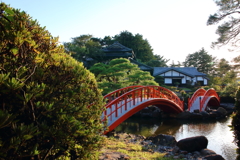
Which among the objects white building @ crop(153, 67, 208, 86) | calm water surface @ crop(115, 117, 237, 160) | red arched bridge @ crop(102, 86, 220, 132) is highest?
white building @ crop(153, 67, 208, 86)

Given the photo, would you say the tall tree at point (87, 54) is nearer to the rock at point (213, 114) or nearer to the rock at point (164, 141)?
the rock at point (213, 114)

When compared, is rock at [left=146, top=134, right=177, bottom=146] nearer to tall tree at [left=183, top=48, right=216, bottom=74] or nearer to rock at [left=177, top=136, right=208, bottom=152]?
rock at [left=177, top=136, right=208, bottom=152]

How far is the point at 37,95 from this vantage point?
1884 mm

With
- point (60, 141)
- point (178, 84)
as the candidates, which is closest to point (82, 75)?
point (60, 141)

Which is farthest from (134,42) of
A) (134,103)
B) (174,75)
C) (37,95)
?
(37,95)

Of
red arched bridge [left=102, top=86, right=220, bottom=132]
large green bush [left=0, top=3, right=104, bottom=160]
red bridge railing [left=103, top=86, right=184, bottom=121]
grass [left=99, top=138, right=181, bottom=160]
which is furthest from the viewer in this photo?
red arched bridge [left=102, top=86, right=220, bottom=132]

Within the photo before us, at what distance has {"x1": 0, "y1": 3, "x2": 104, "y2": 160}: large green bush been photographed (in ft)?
5.64

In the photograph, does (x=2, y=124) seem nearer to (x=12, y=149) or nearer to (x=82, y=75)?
(x=12, y=149)

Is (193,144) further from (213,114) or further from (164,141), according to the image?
(213,114)

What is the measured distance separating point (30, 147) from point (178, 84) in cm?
3095

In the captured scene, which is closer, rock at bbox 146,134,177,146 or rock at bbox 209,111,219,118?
rock at bbox 146,134,177,146

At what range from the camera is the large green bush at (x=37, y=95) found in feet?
5.64

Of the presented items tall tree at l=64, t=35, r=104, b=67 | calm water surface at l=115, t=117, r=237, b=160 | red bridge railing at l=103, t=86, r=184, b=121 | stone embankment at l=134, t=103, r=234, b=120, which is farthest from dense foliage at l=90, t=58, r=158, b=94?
tall tree at l=64, t=35, r=104, b=67

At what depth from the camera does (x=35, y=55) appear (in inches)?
79.0
